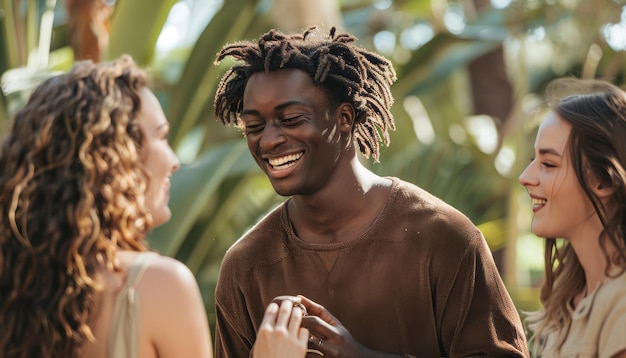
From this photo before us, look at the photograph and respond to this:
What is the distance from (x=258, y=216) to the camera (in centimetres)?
859

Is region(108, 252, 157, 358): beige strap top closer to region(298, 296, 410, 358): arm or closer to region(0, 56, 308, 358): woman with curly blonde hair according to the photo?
region(0, 56, 308, 358): woman with curly blonde hair

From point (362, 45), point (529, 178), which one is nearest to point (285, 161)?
point (529, 178)

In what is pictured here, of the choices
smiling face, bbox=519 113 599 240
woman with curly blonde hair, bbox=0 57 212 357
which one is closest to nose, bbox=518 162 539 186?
smiling face, bbox=519 113 599 240

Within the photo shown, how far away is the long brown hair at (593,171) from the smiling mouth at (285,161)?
3.37 ft

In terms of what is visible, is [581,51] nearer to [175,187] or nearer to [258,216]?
[258,216]

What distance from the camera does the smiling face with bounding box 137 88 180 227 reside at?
3066 mm

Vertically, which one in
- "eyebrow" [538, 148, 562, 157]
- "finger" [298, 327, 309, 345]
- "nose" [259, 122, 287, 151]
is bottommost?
"finger" [298, 327, 309, 345]

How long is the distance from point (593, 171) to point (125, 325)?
6.28 feet

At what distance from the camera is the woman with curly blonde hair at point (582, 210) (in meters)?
3.84

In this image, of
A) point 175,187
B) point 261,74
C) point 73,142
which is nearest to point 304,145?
point 261,74

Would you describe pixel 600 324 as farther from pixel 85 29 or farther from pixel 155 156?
pixel 85 29

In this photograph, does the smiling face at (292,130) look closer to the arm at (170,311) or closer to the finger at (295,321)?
the finger at (295,321)

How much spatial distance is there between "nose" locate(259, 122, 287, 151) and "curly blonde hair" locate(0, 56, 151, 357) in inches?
31.9

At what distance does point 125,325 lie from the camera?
9.32ft
